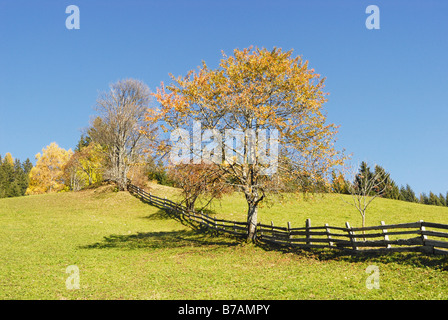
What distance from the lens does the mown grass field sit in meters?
10.9

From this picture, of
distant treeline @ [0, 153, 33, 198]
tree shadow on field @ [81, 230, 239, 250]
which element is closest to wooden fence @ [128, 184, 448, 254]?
tree shadow on field @ [81, 230, 239, 250]

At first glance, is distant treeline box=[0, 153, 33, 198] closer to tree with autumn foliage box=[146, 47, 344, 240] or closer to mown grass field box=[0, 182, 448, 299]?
mown grass field box=[0, 182, 448, 299]

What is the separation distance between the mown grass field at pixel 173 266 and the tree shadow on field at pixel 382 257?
0.04 metres

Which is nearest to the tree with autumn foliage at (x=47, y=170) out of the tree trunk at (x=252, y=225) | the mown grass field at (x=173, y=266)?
the mown grass field at (x=173, y=266)

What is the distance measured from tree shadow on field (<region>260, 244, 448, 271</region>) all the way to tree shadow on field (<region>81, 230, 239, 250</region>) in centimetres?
563

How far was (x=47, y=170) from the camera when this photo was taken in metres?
66.9

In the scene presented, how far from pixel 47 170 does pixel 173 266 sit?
6357cm

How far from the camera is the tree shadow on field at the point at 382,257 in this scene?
38.8 feet

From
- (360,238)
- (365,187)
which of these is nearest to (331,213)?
(365,187)

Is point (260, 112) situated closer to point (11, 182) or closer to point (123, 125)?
point (123, 125)

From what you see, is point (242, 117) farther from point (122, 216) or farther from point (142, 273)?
point (122, 216)

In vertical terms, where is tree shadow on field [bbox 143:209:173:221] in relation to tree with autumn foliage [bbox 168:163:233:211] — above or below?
below
